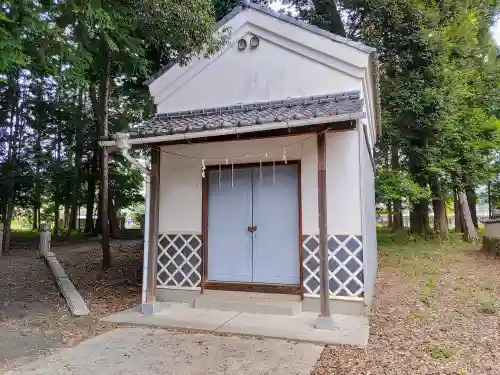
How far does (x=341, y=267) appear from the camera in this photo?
603 centimetres

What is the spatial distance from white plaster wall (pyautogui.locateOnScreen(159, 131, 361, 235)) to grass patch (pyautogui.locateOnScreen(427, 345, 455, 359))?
6.15ft

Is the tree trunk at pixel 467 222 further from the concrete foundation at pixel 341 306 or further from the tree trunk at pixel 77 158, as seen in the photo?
the tree trunk at pixel 77 158

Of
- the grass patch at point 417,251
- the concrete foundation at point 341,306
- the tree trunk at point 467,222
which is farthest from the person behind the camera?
the tree trunk at point 467,222

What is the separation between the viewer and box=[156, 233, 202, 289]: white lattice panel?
271 inches

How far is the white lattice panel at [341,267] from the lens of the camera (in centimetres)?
594

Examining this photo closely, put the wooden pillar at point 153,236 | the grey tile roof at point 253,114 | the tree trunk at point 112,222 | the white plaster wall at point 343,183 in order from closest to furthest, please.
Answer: the grey tile roof at point 253,114 → the white plaster wall at point 343,183 → the wooden pillar at point 153,236 → the tree trunk at point 112,222

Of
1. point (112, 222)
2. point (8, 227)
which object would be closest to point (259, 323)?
point (8, 227)

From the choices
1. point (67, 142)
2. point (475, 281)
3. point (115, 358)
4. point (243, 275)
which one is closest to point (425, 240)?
point (475, 281)

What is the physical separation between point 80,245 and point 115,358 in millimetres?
11947

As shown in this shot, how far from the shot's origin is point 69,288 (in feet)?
24.6

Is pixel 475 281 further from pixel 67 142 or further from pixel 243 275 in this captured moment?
pixel 67 142

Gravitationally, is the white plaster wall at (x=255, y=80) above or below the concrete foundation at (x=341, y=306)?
above

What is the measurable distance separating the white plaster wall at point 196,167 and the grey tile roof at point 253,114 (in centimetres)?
52

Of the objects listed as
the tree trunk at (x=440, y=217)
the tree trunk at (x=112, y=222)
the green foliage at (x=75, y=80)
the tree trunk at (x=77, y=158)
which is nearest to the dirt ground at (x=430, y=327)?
the green foliage at (x=75, y=80)
